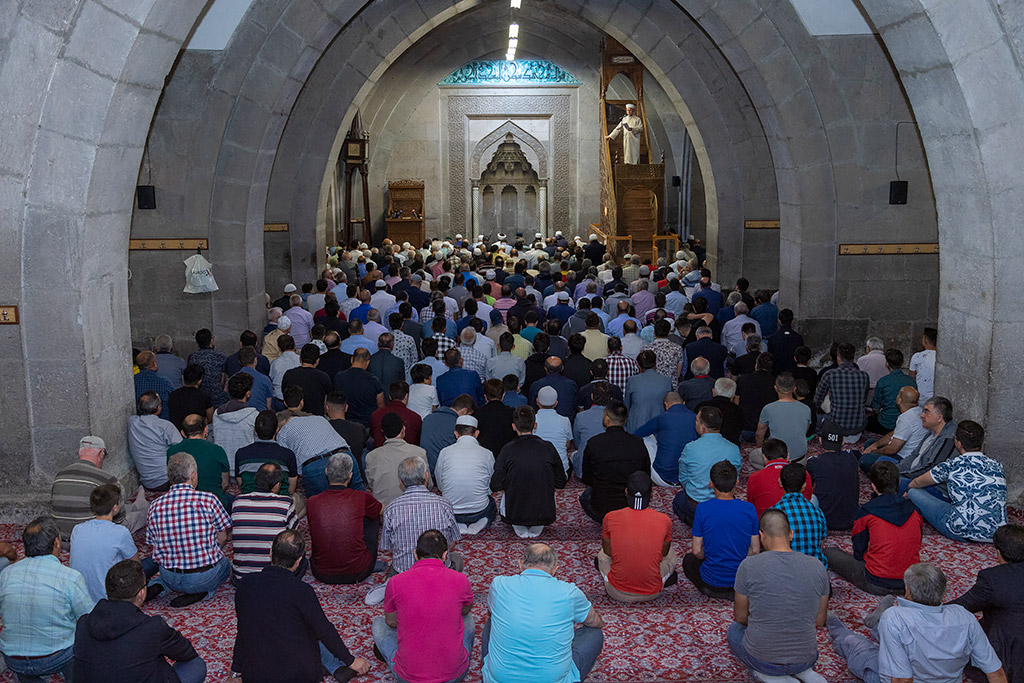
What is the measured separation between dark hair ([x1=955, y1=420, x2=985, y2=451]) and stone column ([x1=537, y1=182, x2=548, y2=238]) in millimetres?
19017

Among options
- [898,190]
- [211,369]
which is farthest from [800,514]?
[898,190]

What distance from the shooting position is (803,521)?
5.30m

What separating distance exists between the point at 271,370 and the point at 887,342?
648 cm

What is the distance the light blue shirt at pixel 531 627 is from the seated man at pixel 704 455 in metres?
2.19

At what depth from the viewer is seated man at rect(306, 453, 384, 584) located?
538 centimetres

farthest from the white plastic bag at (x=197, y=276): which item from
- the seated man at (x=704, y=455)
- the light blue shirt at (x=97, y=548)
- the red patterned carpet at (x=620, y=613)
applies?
the seated man at (x=704, y=455)

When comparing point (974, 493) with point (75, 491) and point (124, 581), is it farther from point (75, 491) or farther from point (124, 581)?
point (75, 491)

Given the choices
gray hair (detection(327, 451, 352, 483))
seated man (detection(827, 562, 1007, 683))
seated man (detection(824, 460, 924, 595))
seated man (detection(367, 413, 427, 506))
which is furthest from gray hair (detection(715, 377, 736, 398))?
seated man (detection(827, 562, 1007, 683))

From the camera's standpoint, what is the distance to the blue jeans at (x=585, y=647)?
14.5 feet

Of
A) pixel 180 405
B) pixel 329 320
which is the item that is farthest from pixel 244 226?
pixel 180 405

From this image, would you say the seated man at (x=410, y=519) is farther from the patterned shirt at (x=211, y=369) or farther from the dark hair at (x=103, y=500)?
the patterned shirt at (x=211, y=369)

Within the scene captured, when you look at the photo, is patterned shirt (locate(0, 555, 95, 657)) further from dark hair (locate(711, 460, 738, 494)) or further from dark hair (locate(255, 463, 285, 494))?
dark hair (locate(711, 460, 738, 494))

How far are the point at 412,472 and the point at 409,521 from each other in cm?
26

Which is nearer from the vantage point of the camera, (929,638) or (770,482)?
(929,638)
